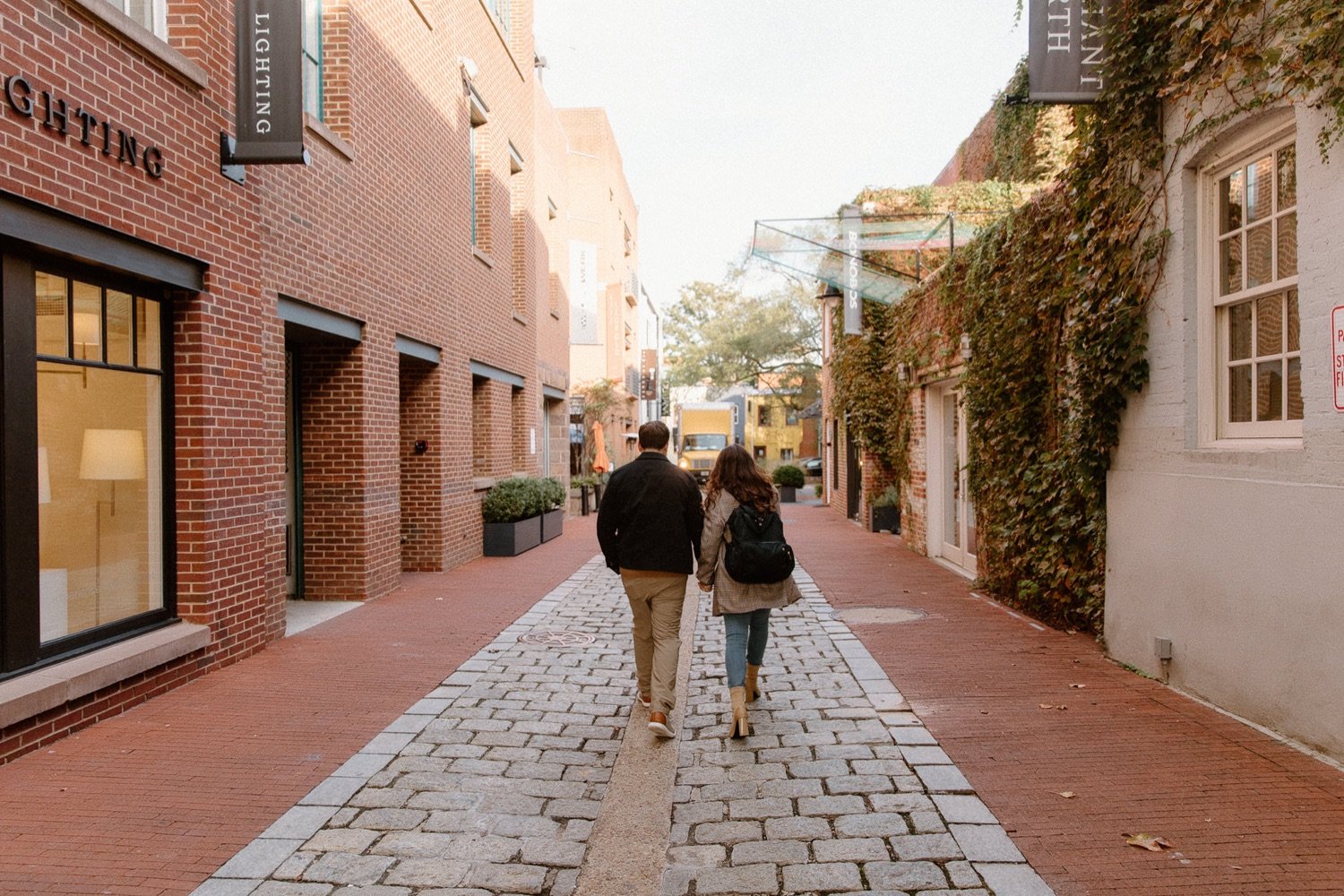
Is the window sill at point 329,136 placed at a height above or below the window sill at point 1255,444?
above

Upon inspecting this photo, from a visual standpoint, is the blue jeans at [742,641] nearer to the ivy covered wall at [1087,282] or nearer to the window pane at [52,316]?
the ivy covered wall at [1087,282]

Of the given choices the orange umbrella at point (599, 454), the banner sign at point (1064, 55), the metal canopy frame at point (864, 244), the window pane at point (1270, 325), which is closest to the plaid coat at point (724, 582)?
the window pane at point (1270, 325)

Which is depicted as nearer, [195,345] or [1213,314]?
[1213,314]

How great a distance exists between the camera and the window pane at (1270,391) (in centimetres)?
512

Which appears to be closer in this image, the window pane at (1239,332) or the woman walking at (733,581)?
the woman walking at (733,581)

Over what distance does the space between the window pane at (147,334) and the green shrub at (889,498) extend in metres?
12.7

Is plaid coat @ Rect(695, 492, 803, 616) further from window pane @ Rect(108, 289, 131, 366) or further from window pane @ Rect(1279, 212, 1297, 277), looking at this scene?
window pane @ Rect(108, 289, 131, 366)

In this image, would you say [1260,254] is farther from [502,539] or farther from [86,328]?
[502,539]

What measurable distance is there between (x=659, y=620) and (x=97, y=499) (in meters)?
3.44

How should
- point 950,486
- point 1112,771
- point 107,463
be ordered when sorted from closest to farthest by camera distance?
point 1112,771
point 107,463
point 950,486

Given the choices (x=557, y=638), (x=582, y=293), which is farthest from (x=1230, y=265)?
(x=582, y=293)

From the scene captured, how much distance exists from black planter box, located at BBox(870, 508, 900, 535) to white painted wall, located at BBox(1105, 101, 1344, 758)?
9.82 meters

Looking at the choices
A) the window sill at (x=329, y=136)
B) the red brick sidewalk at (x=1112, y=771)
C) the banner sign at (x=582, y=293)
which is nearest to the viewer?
the red brick sidewalk at (x=1112, y=771)

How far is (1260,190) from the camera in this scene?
5.29m
